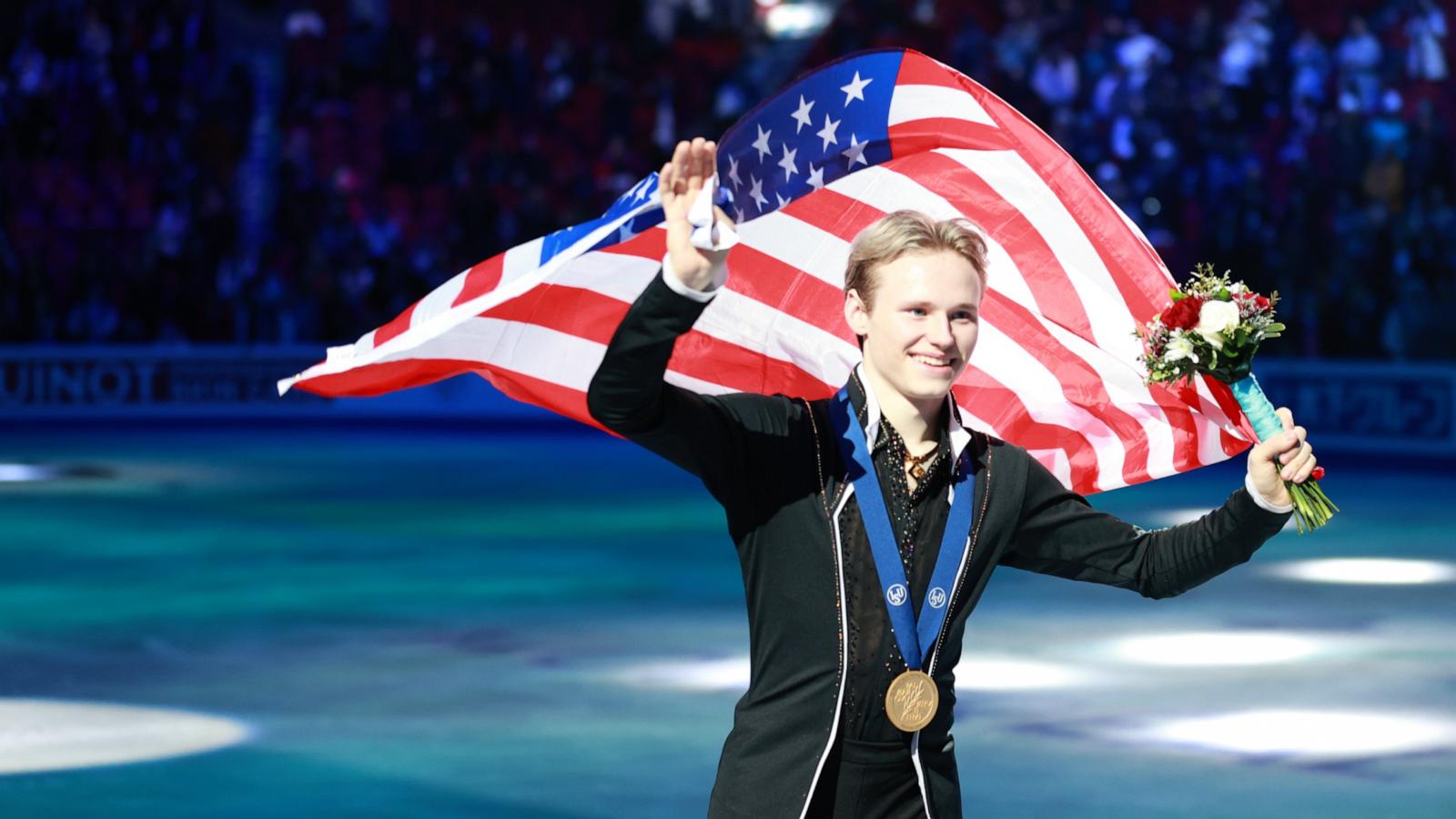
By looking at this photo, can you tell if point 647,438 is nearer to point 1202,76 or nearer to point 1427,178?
point 1427,178

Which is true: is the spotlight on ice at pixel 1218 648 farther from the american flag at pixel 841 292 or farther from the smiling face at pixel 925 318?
the smiling face at pixel 925 318

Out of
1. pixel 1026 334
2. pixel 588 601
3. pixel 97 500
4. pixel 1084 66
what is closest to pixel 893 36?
pixel 1084 66

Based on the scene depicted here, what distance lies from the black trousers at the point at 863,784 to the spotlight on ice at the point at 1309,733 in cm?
505

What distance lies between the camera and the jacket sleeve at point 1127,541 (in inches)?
147

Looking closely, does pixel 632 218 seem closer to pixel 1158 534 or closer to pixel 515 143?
pixel 1158 534

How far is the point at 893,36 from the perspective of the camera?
30.1 meters

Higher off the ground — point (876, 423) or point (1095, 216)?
point (1095, 216)

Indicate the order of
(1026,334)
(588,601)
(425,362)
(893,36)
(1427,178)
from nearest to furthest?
1. (425,362)
2. (1026,334)
3. (588,601)
4. (1427,178)
5. (893,36)

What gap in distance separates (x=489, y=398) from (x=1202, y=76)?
10215mm

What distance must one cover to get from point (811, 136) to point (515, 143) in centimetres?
2561

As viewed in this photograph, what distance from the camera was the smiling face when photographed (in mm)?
3547

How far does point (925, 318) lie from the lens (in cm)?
355

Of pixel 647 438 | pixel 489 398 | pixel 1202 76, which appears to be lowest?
pixel 647 438

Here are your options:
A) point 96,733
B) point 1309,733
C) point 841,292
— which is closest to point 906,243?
point 841,292
